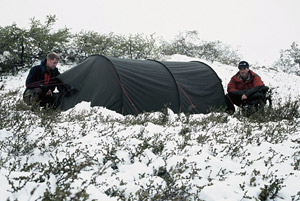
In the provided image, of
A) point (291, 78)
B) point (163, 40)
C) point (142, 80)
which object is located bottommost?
point (291, 78)

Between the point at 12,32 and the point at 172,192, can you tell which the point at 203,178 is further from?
the point at 12,32

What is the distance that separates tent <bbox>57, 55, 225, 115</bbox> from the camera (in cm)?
615

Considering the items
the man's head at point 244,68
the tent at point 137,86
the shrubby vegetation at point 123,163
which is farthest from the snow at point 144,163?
the man's head at point 244,68

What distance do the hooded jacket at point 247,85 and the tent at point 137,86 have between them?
2.15 ft

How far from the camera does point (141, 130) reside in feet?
11.8

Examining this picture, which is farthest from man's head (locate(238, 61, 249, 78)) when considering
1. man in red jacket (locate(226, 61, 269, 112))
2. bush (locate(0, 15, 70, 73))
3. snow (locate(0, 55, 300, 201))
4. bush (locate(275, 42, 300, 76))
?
bush (locate(275, 42, 300, 76))

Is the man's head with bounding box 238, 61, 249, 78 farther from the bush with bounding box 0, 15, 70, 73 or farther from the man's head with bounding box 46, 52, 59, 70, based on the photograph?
the bush with bounding box 0, 15, 70, 73

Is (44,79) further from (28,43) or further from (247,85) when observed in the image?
(28,43)

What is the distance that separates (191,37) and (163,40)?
289 cm

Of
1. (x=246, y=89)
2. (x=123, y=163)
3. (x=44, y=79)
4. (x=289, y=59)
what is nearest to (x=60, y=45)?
(x=44, y=79)

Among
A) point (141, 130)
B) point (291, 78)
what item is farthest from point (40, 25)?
point (291, 78)

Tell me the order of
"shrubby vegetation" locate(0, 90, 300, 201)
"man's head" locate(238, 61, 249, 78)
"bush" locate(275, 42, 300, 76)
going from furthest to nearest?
"bush" locate(275, 42, 300, 76)
"man's head" locate(238, 61, 249, 78)
"shrubby vegetation" locate(0, 90, 300, 201)

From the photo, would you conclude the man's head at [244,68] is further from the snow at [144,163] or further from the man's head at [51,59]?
the man's head at [51,59]

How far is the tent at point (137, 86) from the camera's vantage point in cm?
615
